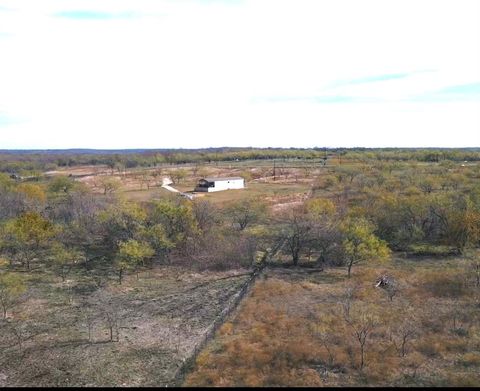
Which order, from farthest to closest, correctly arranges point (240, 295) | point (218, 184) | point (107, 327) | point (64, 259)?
point (218, 184) → point (64, 259) → point (240, 295) → point (107, 327)

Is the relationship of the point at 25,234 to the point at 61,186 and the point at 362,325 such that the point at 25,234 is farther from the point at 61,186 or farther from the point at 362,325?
the point at 61,186

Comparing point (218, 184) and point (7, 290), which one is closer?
point (7, 290)

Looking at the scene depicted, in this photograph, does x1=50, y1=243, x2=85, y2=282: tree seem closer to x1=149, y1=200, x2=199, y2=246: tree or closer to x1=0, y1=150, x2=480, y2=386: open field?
x1=0, y1=150, x2=480, y2=386: open field

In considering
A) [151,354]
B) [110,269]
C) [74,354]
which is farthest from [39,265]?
[151,354]

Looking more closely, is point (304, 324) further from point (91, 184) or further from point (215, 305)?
point (91, 184)

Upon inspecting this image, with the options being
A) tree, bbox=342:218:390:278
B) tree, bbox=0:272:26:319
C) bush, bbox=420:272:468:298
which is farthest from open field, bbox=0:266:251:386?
bush, bbox=420:272:468:298

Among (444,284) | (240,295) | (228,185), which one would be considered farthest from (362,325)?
(228,185)
